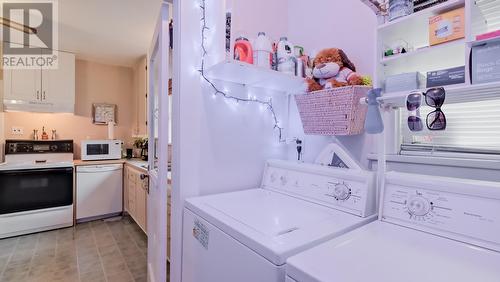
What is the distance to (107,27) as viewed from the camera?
2.93m

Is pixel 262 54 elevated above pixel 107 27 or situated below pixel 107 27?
below

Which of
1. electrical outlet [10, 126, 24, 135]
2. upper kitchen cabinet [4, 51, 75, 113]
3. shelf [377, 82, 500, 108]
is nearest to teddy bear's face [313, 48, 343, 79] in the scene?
shelf [377, 82, 500, 108]

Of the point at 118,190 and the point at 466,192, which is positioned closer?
the point at 466,192

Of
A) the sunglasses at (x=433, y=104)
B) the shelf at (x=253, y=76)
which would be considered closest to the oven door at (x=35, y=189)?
the shelf at (x=253, y=76)

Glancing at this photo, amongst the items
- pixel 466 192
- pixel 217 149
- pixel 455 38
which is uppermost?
pixel 455 38

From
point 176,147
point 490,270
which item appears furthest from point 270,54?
point 490,270

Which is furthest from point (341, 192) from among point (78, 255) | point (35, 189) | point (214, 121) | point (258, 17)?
point (35, 189)

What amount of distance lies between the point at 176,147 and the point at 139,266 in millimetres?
1721

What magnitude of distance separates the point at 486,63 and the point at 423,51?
0.73ft

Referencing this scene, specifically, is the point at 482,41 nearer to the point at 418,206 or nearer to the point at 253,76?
the point at 418,206

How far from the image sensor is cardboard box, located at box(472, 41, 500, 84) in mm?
729

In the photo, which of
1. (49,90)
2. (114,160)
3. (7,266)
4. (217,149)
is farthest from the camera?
(114,160)

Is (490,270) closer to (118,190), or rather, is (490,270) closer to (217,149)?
(217,149)

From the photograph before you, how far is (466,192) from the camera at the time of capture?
2.54 feet
